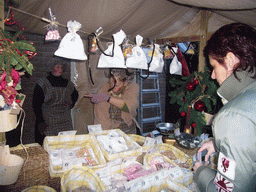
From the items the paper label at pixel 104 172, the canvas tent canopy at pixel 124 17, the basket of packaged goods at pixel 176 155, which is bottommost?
the basket of packaged goods at pixel 176 155

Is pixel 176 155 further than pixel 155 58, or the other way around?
pixel 155 58

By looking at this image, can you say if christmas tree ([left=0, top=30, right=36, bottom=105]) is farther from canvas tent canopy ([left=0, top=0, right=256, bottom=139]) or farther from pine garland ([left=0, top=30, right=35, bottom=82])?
canvas tent canopy ([left=0, top=0, right=256, bottom=139])

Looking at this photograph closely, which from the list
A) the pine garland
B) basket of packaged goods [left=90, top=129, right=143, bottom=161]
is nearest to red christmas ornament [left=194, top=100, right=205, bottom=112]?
basket of packaged goods [left=90, top=129, right=143, bottom=161]

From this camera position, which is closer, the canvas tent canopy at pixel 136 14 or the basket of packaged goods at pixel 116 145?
the basket of packaged goods at pixel 116 145

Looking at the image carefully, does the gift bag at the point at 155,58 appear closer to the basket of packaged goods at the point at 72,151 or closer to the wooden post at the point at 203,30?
the wooden post at the point at 203,30

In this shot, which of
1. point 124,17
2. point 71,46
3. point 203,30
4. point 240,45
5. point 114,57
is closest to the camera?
point 240,45

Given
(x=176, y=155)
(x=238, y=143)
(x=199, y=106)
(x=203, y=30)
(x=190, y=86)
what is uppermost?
(x=203, y=30)

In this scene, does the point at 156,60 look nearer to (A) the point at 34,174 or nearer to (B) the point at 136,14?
(B) the point at 136,14

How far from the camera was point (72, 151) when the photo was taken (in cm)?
163

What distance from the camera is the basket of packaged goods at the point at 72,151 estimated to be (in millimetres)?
1388

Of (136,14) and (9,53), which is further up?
(136,14)

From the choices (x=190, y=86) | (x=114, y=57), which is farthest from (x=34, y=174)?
(x=190, y=86)

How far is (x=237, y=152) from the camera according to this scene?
640 mm

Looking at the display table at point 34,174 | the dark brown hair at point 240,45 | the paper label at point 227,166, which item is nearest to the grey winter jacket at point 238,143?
the paper label at point 227,166
